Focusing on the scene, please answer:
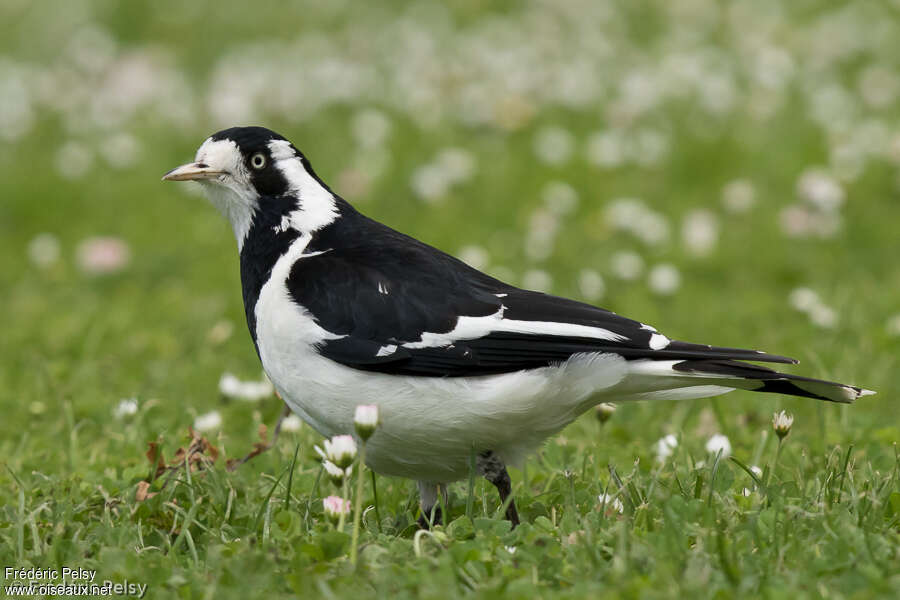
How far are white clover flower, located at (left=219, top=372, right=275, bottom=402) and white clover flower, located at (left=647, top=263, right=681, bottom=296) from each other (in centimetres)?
295

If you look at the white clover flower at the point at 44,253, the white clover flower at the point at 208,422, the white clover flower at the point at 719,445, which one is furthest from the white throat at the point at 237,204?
the white clover flower at the point at 44,253

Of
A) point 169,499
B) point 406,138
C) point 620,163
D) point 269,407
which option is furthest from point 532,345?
point 406,138

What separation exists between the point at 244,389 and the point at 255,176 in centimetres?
118

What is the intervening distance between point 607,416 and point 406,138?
5.86 meters

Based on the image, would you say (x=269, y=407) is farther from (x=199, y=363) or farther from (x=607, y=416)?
(x=607, y=416)

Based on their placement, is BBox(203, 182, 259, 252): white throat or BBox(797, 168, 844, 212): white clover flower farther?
BBox(797, 168, 844, 212): white clover flower

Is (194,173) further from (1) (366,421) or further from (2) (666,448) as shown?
(2) (666,448)

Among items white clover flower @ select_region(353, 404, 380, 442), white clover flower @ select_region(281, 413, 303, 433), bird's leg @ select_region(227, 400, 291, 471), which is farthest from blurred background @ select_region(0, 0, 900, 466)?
white clover flower @ select_region(353, 404, 380, 442)

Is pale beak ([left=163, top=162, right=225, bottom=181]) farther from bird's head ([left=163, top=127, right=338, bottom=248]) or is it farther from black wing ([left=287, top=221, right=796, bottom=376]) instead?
black wing ([left=287, top=221, right=796, bottom=376])

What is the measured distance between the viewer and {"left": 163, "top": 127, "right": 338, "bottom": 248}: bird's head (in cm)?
404

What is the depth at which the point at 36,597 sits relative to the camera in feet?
9.99

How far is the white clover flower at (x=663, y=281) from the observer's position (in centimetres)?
721

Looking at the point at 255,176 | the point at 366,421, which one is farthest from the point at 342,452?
the point at 255,176

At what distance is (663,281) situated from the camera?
7246 mm
